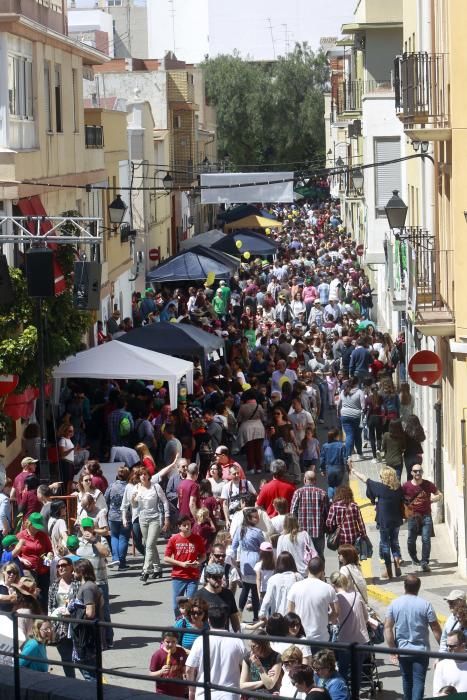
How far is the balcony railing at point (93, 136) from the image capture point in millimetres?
32125

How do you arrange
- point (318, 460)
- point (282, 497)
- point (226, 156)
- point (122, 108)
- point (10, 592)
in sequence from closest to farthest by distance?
point (10, 592) < point (282, 497) < point (318, 460) < point (122, 108) < point (226, 156)

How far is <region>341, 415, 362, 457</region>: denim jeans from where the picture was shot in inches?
961

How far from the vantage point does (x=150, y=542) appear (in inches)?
680

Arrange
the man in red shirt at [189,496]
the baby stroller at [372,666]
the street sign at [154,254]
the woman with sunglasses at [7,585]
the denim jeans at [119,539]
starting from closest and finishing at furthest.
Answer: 1. the baby stroller at [372,666]
2. the woman with sunglasses at [7,585]
3. the man in red shirt at [189,496]
4. the denim jeans at [119,539]
5. the street sign at [154,254]

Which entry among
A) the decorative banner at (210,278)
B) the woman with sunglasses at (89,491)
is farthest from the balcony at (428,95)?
the decorative banner at (210,278)

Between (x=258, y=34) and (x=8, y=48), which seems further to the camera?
(x=258, y=34)

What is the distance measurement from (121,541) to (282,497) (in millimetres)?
2230

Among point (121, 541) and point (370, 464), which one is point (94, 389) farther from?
point (121, 541)

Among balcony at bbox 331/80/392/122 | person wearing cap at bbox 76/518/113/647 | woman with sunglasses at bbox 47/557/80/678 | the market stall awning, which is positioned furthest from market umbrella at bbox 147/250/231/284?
woman with sunglasses at bbox 47/557/80/678

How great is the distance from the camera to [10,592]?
12.6 meters

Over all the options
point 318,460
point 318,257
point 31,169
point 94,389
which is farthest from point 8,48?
point 318,257

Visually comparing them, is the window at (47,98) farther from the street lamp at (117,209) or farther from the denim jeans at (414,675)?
the denim jeans at (414,675)

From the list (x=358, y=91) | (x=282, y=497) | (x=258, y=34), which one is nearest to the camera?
(x=282, y=497)

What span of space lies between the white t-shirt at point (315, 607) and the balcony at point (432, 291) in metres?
6.83
